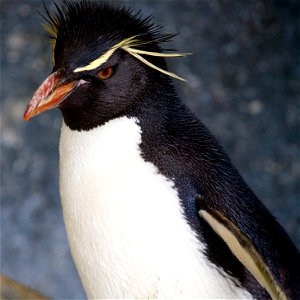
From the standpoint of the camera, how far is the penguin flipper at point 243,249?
1143mm

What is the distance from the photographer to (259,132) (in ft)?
7.88

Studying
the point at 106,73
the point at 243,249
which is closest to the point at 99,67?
the point at 106,73

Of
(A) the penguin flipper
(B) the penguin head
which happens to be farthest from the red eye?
(A) the penguin flipper

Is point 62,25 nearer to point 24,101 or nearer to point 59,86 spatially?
point 59,86

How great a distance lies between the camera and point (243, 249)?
1.15 m

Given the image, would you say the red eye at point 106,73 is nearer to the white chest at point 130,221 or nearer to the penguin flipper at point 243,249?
the white chest at point 130,221

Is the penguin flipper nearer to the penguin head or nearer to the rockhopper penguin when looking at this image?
the rockhopper penguin

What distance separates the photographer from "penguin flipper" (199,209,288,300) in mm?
1143

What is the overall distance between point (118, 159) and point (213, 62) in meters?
1.25

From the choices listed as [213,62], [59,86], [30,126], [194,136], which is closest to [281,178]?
[213,62]

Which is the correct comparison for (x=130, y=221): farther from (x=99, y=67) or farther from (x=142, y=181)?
(x=99, y=67)

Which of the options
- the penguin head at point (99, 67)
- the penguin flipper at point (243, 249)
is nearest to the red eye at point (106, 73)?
the penguin head at point (99, 67)

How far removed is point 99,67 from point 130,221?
26 cm

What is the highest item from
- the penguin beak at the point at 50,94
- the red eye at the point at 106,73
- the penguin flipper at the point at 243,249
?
the red eye at the point at 106,73
